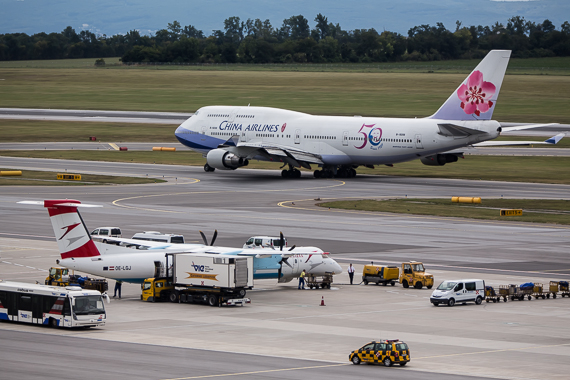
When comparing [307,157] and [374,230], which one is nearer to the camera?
[374,230]

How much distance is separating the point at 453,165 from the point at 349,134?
88.0ft

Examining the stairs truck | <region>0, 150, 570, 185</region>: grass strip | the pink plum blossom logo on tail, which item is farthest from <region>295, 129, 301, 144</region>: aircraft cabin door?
the stairs truck

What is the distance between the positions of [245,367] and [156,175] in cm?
7643

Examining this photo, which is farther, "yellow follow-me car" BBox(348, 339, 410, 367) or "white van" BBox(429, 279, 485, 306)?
"white van" BBox(429, 279, 485, 306)

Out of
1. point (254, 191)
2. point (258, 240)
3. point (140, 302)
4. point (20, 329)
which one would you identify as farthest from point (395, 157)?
point (20, 329)

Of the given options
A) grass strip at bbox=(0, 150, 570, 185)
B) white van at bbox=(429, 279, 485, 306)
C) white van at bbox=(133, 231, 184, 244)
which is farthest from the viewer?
grass strip at bbox=(0, 150, 570, 185)

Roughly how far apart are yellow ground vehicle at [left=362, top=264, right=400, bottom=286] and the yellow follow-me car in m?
19.1

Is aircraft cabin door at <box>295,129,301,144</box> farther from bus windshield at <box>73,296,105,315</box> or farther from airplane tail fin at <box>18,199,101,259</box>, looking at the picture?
bus windshield at <box>73,296,105,315</box>

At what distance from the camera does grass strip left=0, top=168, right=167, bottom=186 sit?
9731cm

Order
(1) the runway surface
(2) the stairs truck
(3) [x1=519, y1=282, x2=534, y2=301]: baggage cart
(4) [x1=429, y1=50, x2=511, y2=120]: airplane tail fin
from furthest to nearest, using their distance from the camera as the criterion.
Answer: (1) the runway surface, (4) [x1=429, y1=50, x2=511, y2=120]: airplane tail fin, (3) [x1=519, y1=282, x2=534, y2=301]: baggage cart, (2) the stairs truck

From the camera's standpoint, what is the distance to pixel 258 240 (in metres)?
55.3

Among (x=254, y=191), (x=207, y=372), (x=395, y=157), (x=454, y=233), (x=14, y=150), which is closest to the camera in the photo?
(x=207, y=372)

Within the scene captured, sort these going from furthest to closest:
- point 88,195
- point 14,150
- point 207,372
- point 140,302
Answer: point 14,150, point 88,195, point 140,302, point 207,372

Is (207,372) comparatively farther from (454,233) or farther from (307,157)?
(307,157)
